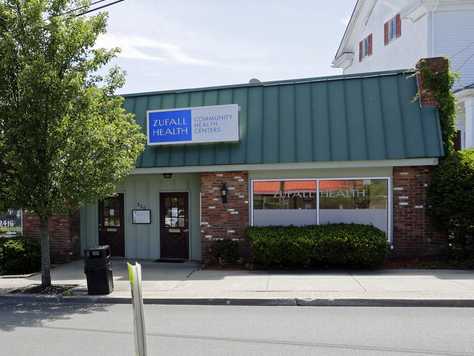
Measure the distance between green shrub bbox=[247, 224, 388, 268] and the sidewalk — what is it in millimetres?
356

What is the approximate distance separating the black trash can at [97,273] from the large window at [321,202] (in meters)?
4.38

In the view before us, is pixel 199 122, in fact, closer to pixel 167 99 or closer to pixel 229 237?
pixel 167 99

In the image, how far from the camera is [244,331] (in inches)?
235

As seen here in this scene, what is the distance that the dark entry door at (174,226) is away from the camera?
41.2ft

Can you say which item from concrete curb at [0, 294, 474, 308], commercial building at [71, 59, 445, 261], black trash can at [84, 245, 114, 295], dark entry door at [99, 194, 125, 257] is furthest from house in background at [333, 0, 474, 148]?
black trash can at [84, 245, 114, 295]

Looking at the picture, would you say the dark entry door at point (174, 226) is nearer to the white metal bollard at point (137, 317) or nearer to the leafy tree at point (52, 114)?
the leafy tree at point (52, 114)

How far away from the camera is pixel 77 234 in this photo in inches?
514

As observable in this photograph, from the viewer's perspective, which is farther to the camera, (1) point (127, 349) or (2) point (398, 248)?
(2) point (398, 248)

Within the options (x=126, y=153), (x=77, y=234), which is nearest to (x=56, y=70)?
(x=126, y=153)

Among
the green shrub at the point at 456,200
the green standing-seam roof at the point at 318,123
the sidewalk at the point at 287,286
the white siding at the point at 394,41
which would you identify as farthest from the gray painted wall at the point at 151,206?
the white siding at the point at 394,41

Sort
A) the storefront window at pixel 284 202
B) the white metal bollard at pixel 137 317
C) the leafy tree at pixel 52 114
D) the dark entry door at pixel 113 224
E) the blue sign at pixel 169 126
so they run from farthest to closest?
the dark entry door at pixel 113 224 → the blue sign at pixel 169 126 → the storefront window at pixel 284 202 → the leafy tree at pixel 52 114 → the white metal bollard at pixel 137 317

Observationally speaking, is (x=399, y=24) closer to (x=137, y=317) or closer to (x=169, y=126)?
(x=169, y=126)

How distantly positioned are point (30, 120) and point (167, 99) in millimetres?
4977

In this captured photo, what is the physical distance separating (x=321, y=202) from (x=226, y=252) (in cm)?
287
